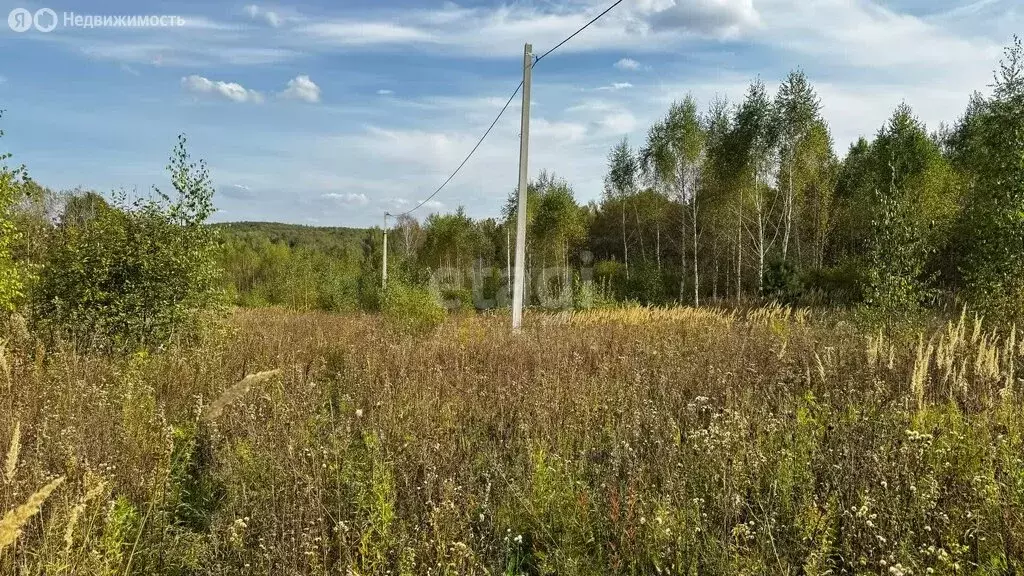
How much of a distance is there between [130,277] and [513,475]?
7533 millimetres

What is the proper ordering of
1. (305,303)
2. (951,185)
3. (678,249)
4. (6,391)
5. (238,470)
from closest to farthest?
(238,470), (6,391), (951,185), (305,303), (678,249)

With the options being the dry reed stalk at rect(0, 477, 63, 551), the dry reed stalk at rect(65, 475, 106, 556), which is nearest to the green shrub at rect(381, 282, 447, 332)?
the dry reed stalk at rect(65, 475, 106, 556)

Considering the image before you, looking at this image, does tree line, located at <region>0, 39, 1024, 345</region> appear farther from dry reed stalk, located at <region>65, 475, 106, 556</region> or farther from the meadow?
dry reed stalk, located at <region>65, 475, 106, 556</region>

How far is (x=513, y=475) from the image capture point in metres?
4.32

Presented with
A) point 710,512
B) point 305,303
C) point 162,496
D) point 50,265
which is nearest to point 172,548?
point 162,496

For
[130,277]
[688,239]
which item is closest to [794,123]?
[688,239]

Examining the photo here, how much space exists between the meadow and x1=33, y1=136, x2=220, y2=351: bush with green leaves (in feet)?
4.49

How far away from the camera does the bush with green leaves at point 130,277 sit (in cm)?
861

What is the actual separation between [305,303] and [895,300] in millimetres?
34284

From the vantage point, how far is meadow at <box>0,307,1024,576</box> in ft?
10.3

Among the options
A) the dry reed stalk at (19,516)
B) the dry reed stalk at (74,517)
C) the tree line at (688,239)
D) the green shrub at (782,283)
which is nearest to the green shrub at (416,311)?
the tree line at (688,239)

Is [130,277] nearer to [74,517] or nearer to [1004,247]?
[74,517]

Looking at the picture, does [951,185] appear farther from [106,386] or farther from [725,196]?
[106,386]

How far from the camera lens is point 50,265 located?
348 inches
